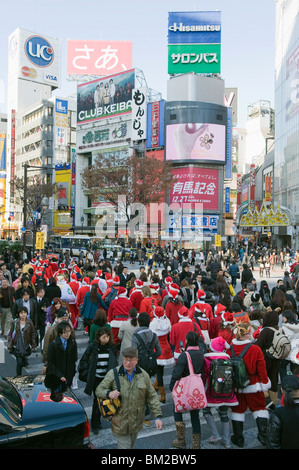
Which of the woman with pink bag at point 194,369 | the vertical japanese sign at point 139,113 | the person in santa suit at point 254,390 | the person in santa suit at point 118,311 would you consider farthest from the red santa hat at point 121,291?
the vertical japanese sign at point 139,113

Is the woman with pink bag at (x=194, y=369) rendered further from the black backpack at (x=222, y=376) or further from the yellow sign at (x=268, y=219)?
the yellow sign at (x=268, y=219)

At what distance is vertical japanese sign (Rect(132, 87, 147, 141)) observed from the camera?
61.7m

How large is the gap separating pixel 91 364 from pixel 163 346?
1915mm

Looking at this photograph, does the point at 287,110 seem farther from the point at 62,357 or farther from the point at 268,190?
the point at 62,357

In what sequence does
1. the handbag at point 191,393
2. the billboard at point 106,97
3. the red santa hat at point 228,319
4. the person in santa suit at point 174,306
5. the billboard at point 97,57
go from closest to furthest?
the handbag at point 191,393
the red santa hat at point 228,319
the person in santa suit at point 174,306
the billboard at point 106,97
the billboard at point 97,57

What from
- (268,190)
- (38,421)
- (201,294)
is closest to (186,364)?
(38,421)

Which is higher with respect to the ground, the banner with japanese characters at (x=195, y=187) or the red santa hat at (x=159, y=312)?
the banner with japanese characters at (x=195, y=187)

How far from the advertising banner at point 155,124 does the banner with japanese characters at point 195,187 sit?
4.88 metres

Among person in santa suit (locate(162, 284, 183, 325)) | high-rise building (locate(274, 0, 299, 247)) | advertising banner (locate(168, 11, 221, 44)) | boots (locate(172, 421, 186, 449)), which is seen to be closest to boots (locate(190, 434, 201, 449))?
boots (locate(172, 421, 186, 449))

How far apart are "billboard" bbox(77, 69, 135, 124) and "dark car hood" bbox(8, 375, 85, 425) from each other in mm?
62720

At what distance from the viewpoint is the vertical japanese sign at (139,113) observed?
61.7 metres

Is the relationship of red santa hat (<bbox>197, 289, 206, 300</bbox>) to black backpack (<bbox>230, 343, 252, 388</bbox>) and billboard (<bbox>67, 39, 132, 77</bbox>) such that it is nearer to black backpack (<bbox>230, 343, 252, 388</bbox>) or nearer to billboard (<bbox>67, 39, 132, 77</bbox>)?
black backpack (<bbox>230, 343, 252, 388</bbox>)
